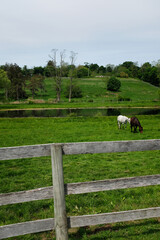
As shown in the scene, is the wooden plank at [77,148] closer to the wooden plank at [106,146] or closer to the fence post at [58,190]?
the wooden plank at [106,146]

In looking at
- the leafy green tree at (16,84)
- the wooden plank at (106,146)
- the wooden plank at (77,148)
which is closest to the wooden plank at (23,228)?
the wooden plank at (77,148)

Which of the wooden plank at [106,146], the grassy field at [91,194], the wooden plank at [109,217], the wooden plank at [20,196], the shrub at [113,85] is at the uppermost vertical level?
the shrub at [113,85]

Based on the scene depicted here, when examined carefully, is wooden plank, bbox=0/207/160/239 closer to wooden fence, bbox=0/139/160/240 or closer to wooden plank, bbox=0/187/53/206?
wooden fence, bbox=0/139/160/240

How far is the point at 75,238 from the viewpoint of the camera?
4.11 meters

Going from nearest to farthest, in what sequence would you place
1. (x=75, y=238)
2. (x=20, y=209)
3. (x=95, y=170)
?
(x=75, y=238)
(x=20, y=209)
(x=95, y=170)

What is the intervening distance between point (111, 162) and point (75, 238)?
6.19 m

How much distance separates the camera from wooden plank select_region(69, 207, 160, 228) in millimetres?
3566

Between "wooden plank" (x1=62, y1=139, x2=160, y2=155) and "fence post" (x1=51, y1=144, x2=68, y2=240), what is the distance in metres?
0.17

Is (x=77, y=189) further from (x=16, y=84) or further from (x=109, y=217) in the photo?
(x=16, y=84)

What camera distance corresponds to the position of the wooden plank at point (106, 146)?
3.49 metres

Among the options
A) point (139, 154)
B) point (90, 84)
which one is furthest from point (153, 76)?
point (139, 154)

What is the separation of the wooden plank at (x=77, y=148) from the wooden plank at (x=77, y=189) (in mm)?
624

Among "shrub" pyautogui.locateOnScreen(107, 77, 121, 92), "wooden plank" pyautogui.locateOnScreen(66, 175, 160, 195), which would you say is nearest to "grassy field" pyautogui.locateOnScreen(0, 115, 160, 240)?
"wooden plank" pyautogui.locateOnScreen(66, 175, 160, 195)

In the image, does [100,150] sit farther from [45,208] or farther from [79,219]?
[45,208]
